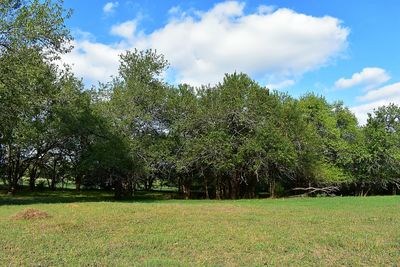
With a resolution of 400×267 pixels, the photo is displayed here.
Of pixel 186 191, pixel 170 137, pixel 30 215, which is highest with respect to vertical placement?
pixel 170 137

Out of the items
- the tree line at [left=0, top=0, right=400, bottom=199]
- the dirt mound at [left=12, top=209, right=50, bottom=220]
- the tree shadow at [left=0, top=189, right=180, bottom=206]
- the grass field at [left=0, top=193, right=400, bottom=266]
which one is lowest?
the grass field at [left=0, top=193, right=400, bottom=266]

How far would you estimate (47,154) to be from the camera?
1716 inches

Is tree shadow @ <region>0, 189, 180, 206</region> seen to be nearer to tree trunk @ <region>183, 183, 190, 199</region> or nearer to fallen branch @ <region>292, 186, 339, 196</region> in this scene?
tree trunk @ <region>183, 183, 190, 199</region>

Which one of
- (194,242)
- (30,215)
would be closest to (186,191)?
(30,215)

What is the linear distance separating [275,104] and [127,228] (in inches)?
1132

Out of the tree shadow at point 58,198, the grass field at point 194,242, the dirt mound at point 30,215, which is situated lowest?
the grass field at point 194,242

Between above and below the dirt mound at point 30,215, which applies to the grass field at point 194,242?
below

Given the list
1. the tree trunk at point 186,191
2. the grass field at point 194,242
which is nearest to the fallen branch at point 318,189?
the tree trunk at point 186,191

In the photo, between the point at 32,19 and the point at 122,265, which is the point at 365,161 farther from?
the point at 122,265

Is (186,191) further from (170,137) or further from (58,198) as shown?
(58,198)

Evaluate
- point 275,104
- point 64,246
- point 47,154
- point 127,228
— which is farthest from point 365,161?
point 64,246

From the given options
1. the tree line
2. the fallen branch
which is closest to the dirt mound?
the tree line

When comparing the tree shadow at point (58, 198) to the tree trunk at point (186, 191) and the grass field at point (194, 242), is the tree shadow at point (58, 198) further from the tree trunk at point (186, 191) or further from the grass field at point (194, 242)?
the grass field at point (194, 242)

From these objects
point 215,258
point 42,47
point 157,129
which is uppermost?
point 42,47
